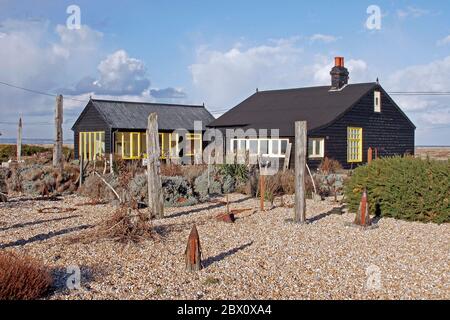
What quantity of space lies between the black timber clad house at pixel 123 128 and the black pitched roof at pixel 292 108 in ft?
8.87

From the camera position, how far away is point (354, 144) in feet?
97.9

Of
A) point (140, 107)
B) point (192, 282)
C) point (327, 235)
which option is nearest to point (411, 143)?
point (140, 107)

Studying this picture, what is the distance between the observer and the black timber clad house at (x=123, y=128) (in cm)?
3117

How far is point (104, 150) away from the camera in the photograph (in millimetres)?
30891

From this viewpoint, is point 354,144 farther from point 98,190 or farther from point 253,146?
point 98,190

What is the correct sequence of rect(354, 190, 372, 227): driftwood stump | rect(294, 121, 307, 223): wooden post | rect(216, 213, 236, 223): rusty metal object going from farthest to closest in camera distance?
rect(216, 213, 236, 223): rusty metal object < rect(294, 121, 307, 223): wooden post < rect(354, 190, 372, 227): driftwood stump

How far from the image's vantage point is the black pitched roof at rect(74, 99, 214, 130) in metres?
31.5

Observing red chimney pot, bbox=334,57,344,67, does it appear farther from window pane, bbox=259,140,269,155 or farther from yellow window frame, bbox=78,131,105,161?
yellow window frame, bbox=78,131,105,161

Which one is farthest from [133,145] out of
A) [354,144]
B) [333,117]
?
[354,144]

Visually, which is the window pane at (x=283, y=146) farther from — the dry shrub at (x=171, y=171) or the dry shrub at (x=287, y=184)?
the dry shrub at (x=287, y=184)

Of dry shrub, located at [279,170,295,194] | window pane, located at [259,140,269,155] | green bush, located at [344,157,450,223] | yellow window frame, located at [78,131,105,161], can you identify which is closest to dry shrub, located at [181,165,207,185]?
dry shrub, located at [279,170,295,194]

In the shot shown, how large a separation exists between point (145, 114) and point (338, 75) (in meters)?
11.7

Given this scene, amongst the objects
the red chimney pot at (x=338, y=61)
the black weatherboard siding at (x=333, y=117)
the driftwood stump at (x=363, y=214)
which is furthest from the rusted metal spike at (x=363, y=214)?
the red chimney pot at (x=338, y=61)
